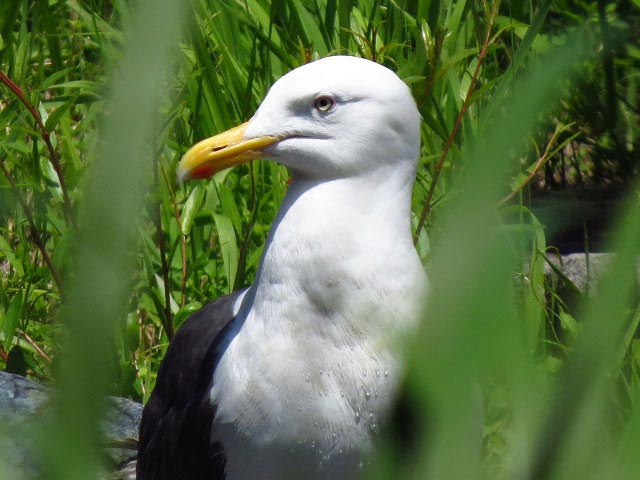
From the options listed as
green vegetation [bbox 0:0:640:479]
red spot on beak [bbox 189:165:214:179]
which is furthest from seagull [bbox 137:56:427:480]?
green vegetation [bbox 0:0:640:479]

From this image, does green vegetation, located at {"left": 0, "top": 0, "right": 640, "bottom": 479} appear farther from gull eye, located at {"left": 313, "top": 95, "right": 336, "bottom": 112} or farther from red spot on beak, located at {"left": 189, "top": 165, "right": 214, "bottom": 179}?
gull eye, located at {"left": 313, "top": 95, "right": 336, "bottom": 112}

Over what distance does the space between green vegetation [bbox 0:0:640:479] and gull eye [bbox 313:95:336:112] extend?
0.25 meters

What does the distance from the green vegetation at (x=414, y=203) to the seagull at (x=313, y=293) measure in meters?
0.20

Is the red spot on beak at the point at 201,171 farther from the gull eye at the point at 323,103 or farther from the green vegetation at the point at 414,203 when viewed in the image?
the gull eye at the point at 323,103

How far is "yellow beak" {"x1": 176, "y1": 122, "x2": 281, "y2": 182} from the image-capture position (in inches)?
73.2

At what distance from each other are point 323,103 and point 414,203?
101 centimetres

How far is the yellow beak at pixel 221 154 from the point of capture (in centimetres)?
186

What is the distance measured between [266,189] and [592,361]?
106 inches

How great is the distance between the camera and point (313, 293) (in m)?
1.69

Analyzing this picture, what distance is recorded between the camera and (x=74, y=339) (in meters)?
0.30

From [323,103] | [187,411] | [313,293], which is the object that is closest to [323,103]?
[323,103]

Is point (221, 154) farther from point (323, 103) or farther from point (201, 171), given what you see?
point (323, 103)

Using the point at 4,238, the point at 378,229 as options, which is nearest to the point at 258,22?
the point at 4,238

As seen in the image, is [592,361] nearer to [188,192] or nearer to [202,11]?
[188,192]
